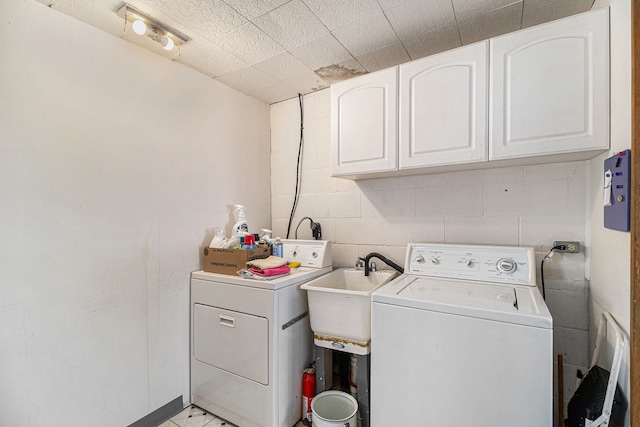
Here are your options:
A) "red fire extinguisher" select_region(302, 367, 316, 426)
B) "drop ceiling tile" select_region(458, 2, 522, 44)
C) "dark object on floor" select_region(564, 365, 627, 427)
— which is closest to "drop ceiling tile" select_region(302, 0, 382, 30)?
"drop ceiling tile" select_region(458, 2, 522, 44)

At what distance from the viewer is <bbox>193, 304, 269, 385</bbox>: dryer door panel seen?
5.25 ft

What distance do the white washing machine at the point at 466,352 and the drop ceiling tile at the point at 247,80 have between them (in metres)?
1.78

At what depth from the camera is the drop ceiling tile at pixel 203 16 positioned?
1.38 metres

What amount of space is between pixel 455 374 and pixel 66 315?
186 cm

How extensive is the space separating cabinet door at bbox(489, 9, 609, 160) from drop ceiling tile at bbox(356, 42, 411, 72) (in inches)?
22.5

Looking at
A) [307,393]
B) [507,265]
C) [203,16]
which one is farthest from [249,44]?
[307,393]

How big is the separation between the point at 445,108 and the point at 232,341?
1851mm

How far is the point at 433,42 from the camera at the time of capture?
170 cm

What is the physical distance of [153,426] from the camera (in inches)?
66.7

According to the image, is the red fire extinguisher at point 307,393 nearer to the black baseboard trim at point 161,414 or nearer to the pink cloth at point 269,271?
the pink cloth at point 269,271

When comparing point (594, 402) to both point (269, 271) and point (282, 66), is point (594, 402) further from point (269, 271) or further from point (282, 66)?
point (282, 66)

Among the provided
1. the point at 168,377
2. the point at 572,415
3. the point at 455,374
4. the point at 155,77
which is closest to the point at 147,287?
the point at 168,377

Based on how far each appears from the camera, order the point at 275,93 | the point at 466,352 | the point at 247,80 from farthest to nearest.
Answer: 1. the point at 275,93
2. the point at 247,80
3. the point at 466,352

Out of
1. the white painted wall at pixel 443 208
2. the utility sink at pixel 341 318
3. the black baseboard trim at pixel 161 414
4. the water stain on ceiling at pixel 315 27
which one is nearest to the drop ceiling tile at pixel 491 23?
the water stain on ceiling at pixel 315 27
